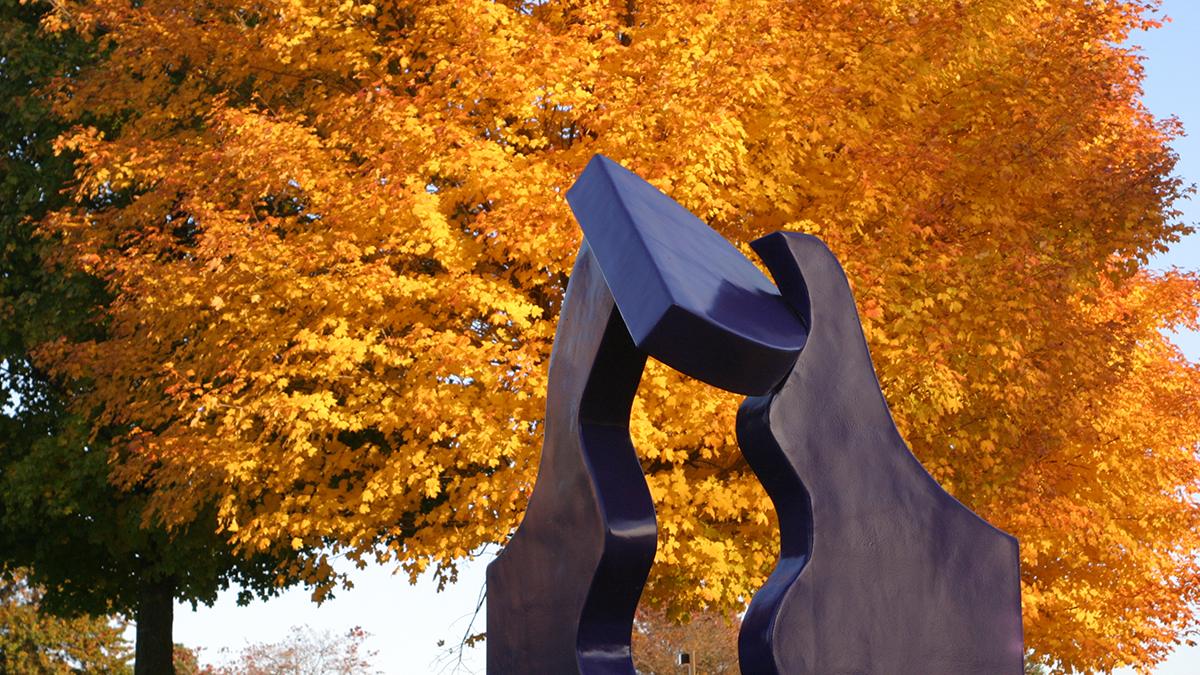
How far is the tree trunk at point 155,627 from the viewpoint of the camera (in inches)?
630

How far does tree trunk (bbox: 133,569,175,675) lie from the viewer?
52.5 ft

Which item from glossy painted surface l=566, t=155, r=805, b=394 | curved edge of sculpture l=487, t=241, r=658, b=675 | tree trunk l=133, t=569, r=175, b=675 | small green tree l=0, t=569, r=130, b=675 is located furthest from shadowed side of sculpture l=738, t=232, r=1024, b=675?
small green tree l=0, t=569, r=130, b=675

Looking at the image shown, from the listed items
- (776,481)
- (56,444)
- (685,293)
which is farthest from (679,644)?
(685,293)

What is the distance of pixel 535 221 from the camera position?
10.0 m

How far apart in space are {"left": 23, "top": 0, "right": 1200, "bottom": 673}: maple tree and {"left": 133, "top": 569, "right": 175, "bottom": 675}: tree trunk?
4229 millimetres

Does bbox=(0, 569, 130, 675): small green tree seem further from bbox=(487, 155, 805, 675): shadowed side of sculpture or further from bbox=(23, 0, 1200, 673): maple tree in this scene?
bbox=(487, 155, 805, 675): shadowed side of sculpture

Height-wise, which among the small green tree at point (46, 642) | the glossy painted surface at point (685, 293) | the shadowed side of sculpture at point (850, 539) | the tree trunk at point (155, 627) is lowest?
the shadowed side of sculpture at point (850, 539)

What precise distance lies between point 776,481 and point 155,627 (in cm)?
1520

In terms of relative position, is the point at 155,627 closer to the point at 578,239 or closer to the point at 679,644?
the point at 578,239

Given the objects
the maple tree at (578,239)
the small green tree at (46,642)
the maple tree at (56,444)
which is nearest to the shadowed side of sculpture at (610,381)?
the maple tree at (578,239)

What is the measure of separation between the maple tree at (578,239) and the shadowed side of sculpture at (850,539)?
532 centimetres

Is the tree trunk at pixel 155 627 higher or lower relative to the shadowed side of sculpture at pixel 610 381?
higher

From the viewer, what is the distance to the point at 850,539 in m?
3.79

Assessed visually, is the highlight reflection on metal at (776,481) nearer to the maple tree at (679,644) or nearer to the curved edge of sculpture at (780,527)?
the curved edge of sculpture at (780,527)
